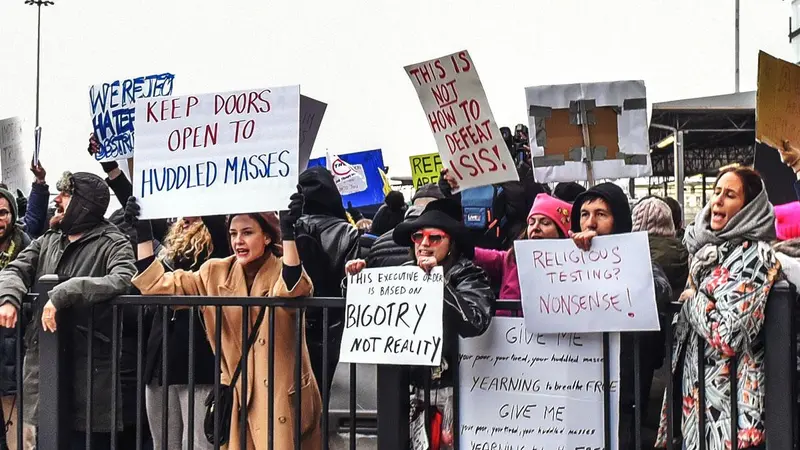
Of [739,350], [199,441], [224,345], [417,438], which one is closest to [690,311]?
[739,350]

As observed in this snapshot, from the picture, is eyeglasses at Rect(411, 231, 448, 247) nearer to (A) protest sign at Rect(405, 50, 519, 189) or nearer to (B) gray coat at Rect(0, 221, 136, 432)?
Result: (A) protest sign at Rect(405, 50, 519, 189)

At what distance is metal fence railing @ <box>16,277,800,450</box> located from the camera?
13.4 feet

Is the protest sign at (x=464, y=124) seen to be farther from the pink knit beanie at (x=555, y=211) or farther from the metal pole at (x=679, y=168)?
the metal pole at (x=679, y=168)

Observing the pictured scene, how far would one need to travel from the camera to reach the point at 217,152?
5.05m

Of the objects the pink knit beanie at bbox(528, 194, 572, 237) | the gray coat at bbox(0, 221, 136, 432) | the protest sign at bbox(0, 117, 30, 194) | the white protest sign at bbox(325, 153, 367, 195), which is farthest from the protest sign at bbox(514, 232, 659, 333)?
the white protest sign at bbox(325, 153, 367, 195)

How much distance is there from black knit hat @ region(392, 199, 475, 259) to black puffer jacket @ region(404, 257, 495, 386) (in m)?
0.09

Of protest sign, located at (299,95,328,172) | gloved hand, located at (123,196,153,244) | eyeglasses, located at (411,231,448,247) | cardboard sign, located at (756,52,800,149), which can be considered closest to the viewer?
eyeglasses, located at (411,231,448,247)

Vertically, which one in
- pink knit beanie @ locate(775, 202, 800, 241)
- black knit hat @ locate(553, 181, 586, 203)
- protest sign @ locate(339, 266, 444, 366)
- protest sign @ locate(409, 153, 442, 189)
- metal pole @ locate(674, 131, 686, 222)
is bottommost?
protest sign @ locate(339, 266, 444, 366)

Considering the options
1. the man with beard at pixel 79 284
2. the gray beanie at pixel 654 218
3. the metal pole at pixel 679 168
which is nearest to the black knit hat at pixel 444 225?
the man with beard at pixel 79 284

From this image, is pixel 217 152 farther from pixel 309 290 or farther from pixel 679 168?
pixel 679 168

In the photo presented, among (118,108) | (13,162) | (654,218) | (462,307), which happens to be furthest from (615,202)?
(13,162)

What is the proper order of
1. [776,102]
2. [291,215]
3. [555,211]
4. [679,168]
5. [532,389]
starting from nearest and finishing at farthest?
[532,389] → [291,215] → [776,102] → [555,211] → [679,168]

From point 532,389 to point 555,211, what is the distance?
1280 mm

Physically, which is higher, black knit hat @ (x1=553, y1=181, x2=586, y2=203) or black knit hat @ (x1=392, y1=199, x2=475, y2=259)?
black knit hat @ (x1=553, y1=181, x2=586, y2=203)
